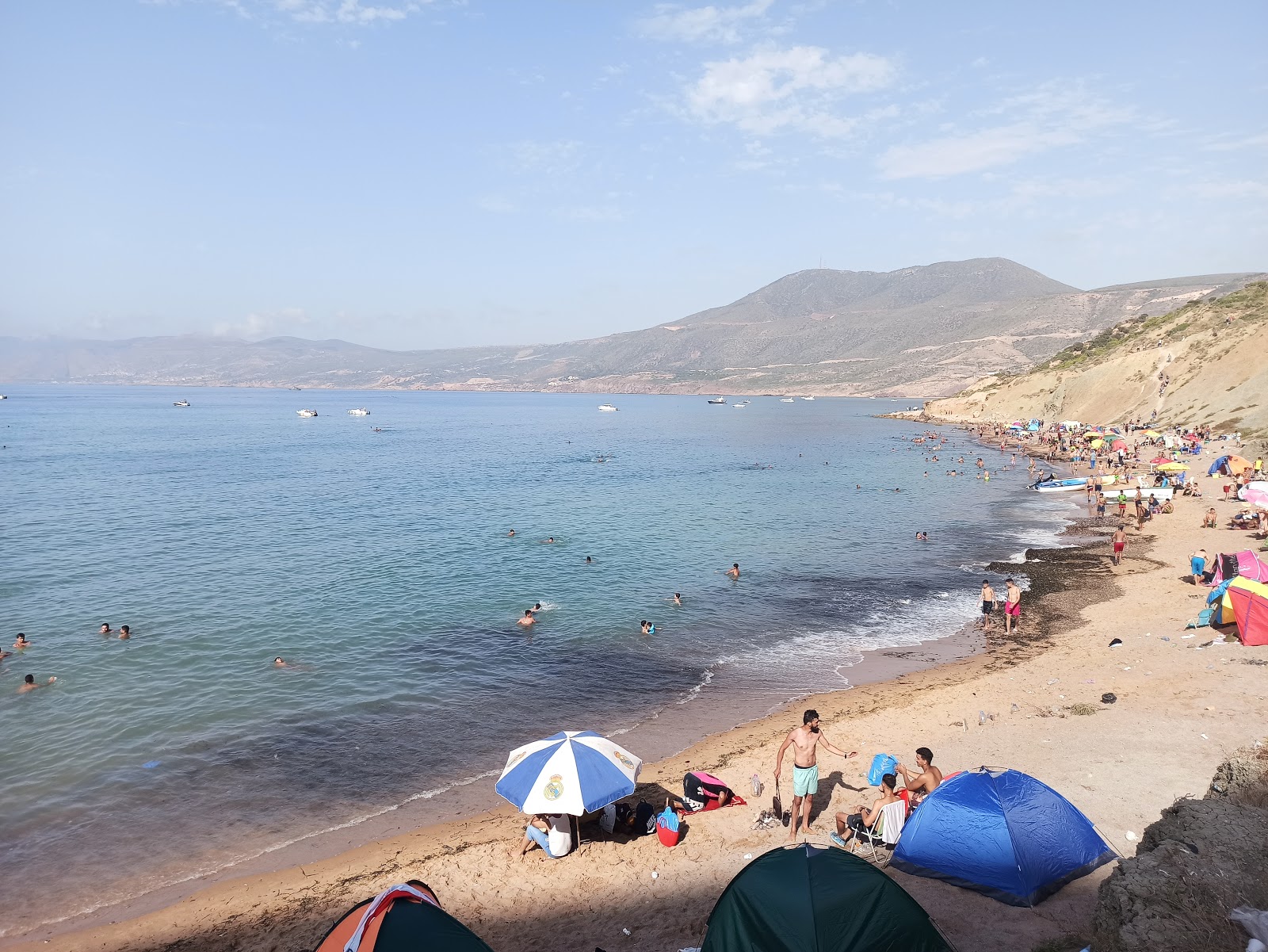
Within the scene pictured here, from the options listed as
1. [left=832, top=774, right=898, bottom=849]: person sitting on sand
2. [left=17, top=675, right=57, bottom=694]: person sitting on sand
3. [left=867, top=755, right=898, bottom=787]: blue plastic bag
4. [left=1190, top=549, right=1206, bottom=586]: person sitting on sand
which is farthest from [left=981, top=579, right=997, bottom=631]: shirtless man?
[left=17, top=675, right=57, bottom=694]: person sitting on sand

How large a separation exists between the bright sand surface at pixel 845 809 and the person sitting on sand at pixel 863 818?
0.67 meters

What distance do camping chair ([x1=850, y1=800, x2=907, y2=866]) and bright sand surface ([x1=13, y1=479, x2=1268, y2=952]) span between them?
1.96ft

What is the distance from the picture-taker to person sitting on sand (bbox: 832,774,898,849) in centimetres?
1071

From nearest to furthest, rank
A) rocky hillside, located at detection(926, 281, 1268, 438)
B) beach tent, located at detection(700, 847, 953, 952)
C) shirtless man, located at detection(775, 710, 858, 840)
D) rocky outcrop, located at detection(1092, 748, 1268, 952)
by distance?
rocky outcrop, located at detection(1092, 748, 1268, 952) → beach tent, located at detection(700, 847, 953, 952) → shirtless man, located at detection(775, 710, 858, 840) → rocky hillside, located at detection(926, 281, 1268, 438)

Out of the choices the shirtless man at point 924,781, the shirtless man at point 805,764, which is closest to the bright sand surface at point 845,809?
the shirtless man at point 805,764

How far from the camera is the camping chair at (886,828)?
10406 mm

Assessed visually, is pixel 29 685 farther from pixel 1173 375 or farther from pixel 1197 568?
pixel 1173 375

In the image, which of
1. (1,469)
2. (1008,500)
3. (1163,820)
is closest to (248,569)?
(1163,820)

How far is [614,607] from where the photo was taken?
26188mm

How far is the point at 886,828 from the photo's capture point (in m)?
10.4

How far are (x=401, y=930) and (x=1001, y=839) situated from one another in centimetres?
729

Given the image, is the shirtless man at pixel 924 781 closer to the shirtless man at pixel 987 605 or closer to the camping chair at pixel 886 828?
the camping chair at pixel 886 828

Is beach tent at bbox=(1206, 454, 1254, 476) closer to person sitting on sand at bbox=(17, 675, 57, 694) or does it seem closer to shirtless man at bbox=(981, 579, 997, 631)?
shirtless man at bbox=(981, 579, 997, 631)

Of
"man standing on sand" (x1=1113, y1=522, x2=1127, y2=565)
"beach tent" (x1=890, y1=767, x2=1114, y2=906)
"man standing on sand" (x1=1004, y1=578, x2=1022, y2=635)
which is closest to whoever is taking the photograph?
"beach tent" (x1=890, y1=767, x2=1114, y2=906)
